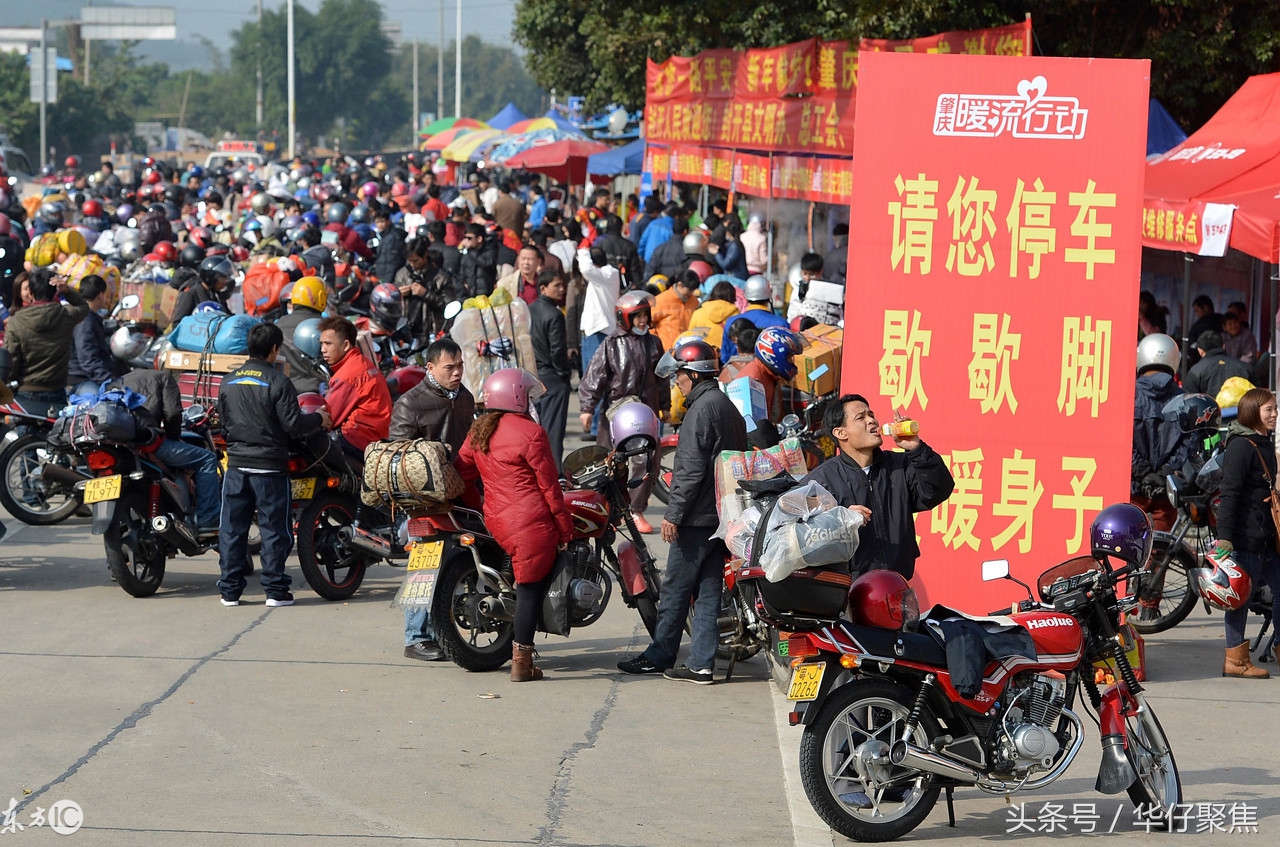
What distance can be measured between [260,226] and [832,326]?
14127 millimetres

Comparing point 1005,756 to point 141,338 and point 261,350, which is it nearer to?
point 261,350

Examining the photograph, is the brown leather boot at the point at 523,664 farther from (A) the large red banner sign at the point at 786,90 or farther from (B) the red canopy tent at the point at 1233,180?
(A) the large red banner sign at the point at 786,90

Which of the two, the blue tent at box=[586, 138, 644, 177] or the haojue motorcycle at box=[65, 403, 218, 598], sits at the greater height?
the blue tent at box=[586, 138, 644, 177]

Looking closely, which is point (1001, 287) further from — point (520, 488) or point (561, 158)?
point (561, 158)

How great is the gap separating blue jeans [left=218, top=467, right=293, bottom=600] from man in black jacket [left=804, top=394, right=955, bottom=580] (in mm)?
3946

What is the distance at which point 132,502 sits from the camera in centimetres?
945

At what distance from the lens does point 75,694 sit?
7488 mm

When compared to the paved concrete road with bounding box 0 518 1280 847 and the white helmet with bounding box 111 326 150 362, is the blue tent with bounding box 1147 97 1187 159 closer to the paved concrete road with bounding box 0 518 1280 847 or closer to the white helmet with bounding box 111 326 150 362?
the paved concrete road with bounding box 0 518 1280 847

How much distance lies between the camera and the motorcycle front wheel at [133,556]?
A: 938cm

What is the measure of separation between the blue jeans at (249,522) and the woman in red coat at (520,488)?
80.4 inches

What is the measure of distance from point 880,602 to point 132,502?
539 cm

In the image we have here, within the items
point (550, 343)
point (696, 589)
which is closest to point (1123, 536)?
point (696, 589)

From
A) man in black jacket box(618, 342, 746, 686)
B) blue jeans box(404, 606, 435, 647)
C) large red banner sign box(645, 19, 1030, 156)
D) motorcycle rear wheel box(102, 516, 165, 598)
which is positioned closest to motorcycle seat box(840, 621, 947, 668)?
man in black jacket box(618, 342, 746, 686)

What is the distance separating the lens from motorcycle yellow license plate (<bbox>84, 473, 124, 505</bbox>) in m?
9.25
